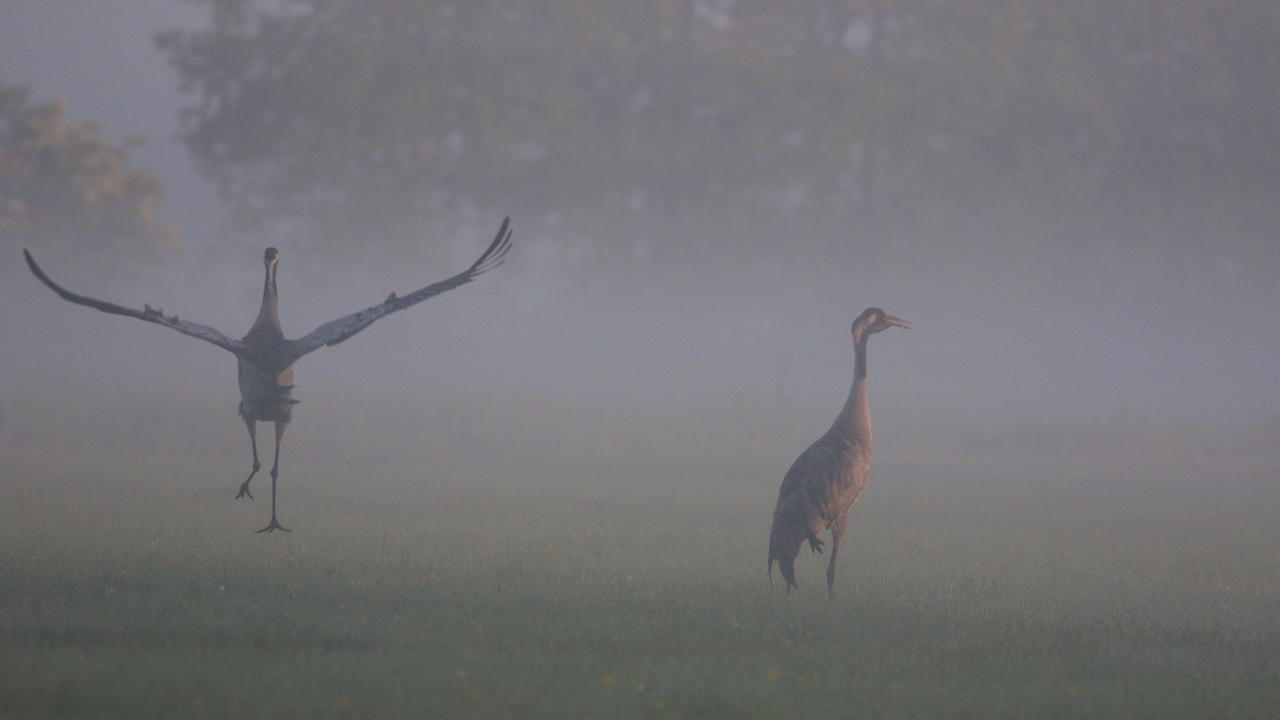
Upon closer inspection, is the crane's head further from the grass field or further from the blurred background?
the blurred background

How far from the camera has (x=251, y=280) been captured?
156 feet

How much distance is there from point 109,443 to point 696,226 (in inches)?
947

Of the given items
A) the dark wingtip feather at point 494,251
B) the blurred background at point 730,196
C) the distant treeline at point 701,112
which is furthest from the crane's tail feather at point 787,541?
the distant treeline at point 701,112

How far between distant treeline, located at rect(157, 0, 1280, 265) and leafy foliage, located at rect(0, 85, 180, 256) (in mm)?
6935

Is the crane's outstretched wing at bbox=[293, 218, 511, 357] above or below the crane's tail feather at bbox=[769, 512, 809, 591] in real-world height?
above

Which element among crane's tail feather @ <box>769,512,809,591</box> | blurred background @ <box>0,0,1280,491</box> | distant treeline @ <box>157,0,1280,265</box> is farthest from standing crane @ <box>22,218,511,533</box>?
distant treeline @ <box>157,0,1280,265</box>

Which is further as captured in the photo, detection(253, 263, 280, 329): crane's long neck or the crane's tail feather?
detection(253, 263, 280, 329): crane's long neck

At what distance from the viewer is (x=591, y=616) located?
9742 mm

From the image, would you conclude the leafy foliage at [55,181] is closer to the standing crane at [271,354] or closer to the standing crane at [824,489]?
the standing crane at [271,354]

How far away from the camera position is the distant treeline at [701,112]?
137ft

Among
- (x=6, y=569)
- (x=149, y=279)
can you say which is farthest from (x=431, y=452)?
(x=149, y=279)

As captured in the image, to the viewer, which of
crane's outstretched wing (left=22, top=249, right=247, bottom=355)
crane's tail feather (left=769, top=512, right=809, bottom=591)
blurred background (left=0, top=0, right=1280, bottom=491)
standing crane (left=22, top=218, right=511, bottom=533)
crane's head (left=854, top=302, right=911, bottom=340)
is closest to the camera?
crane's outstretched wing (left=22, top=249, right=247, bottom=355)

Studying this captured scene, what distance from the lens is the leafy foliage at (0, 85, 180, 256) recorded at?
4506cm

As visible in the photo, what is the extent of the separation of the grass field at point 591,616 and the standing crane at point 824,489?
0.47 metres
